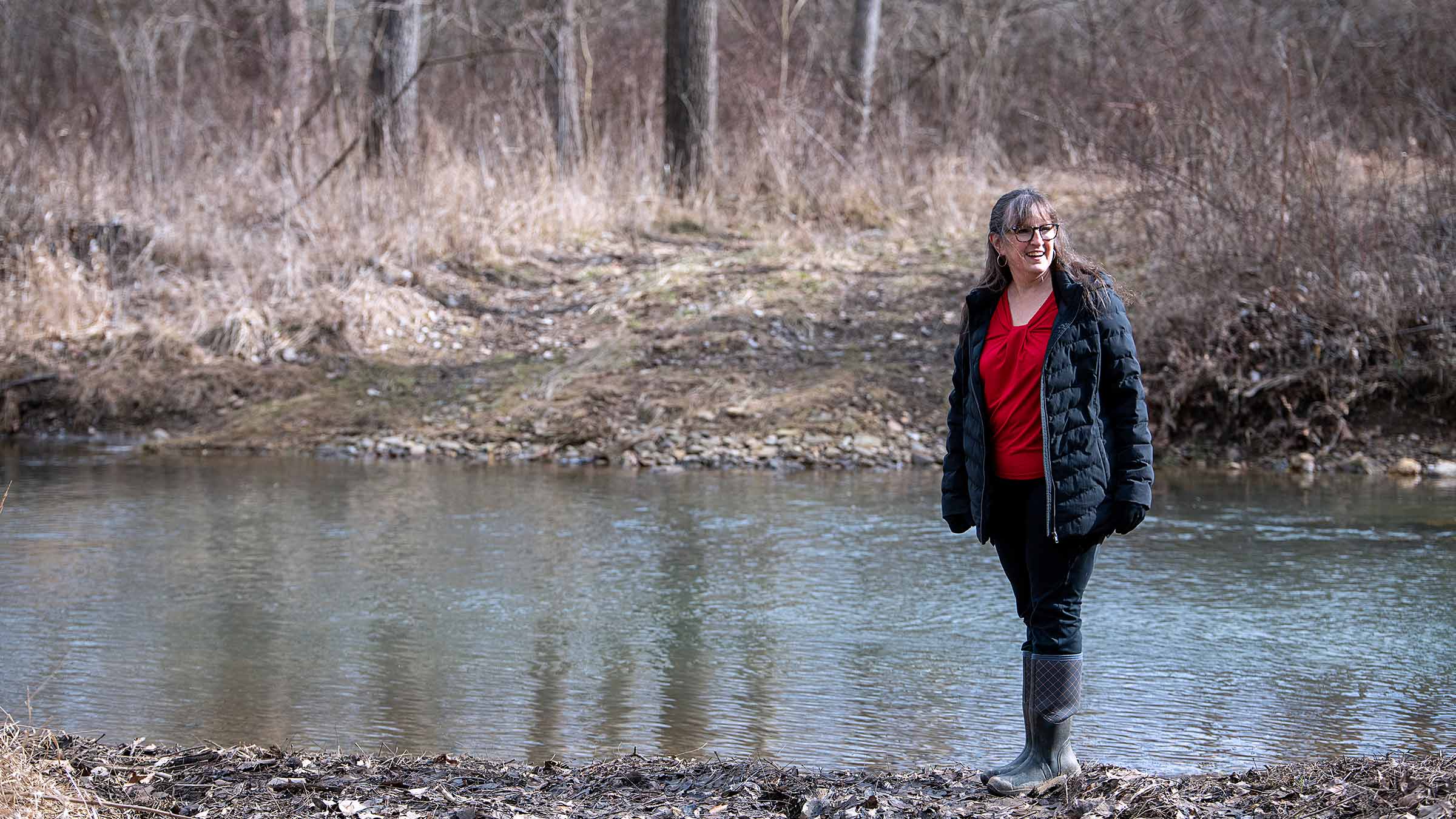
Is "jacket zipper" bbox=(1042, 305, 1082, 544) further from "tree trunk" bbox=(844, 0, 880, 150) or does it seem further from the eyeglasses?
"tree trunk" bbox=(844, 0, 880, 150)

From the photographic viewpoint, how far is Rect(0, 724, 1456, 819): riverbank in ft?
12.4

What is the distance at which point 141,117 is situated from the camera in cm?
1598

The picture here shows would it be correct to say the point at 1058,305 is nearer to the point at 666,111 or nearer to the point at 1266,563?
the point at 1266,563

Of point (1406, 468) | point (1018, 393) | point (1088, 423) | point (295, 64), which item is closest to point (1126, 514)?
point (1088, 423)

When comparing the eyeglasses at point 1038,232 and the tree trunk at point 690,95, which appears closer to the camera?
the eyeglasses at point 1038,232

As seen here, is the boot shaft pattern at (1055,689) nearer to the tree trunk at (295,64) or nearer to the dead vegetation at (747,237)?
the dead vegetation at (747,237)

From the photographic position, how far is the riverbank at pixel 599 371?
10648 millimetres

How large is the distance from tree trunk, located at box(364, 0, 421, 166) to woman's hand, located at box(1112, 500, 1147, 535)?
12.9 meters

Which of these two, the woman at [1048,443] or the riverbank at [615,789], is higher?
the woman at [1048,443]

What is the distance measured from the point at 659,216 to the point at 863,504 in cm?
829

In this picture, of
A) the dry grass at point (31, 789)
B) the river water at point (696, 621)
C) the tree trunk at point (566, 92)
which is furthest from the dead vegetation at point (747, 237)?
the dry grass at point (31, 789)

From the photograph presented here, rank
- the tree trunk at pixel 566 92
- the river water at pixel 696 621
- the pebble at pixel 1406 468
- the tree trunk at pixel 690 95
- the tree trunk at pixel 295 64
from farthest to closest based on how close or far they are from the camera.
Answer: the tree trunk at pixel 690 95, the tree trunk at pixel 566 92, the tree trunk at pixel 295 64, the pebble at pixel 1406 468, the river water at pixel 696 621

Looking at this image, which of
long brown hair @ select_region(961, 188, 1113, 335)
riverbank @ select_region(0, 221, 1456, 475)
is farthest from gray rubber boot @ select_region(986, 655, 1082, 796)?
riverbank @ select_region(0, 221, 1456, 475)

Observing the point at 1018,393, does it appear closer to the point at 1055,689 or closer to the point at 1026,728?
the point at 1055,689
